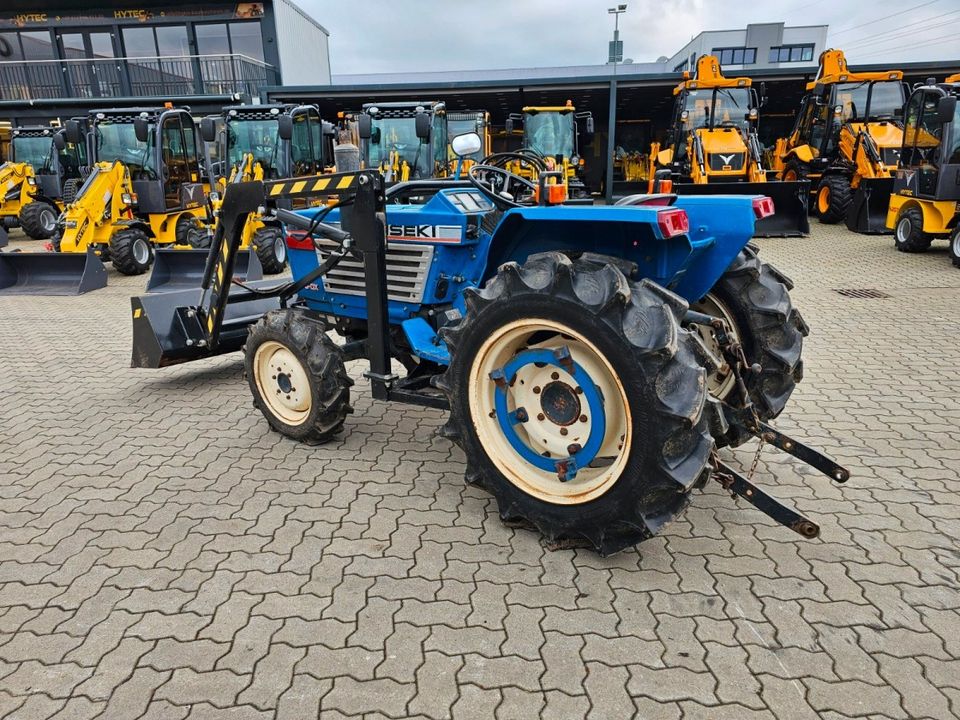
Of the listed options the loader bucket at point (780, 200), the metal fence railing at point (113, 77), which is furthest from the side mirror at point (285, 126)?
the metal fence railing at point (113, 77)

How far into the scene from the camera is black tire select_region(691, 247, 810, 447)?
3.15 meters

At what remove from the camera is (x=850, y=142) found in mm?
13172

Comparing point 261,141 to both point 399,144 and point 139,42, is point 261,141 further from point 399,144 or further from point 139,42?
point 139,42

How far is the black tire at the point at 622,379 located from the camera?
2295 millimetres

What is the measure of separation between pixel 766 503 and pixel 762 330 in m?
1.06

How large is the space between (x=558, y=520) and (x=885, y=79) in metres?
15.1

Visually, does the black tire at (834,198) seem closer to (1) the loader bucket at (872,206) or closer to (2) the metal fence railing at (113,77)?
(1) the loader bucket at (872,206)

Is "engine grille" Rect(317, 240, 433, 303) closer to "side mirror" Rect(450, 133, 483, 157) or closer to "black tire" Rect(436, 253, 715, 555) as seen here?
"side mirror" Rect(450, 133, 483, 157)

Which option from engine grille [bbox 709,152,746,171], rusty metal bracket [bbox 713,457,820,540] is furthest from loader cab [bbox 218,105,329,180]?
rusty metal bracket [bbox 713,457,820,540]

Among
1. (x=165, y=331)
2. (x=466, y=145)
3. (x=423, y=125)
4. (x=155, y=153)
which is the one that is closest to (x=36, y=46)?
(x=155, y=153)

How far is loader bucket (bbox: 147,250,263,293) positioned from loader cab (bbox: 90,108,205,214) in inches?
121

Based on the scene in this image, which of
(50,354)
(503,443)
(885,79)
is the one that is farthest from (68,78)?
(503,443)

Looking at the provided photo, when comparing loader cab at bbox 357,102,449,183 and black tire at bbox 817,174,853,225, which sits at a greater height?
loader cab at bbox 357,102,449,183

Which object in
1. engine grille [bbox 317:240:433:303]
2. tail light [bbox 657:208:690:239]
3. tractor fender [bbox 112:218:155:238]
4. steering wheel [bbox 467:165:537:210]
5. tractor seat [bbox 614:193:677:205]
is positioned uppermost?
steering wheel [bbox 467:165:537:210]
